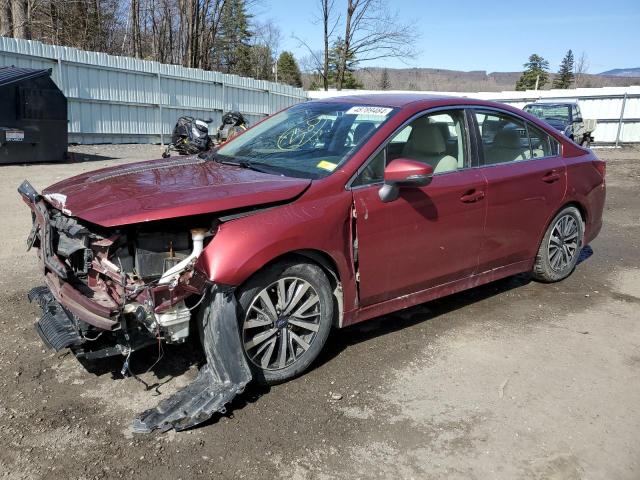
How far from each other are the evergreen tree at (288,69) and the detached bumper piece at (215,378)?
55.1 meters

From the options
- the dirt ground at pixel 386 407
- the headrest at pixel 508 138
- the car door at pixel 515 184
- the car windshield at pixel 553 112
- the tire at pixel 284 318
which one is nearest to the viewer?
the dirt ground at pixel 386 407

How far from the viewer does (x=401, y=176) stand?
344 cm

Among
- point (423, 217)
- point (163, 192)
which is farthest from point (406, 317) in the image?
point (163, 192)

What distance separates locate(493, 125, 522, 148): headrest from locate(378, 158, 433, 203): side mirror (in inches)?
51.5

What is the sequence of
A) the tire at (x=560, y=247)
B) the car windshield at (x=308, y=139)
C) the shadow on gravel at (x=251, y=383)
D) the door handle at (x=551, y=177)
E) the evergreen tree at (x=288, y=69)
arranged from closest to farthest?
the shadow on gravel at (x=251, y=383) → the car windshield at (x=308, y=139) → the door handle at (x=551, y=177) → the tire at (x=560, y=247) → the evergreen tree at (x=288, y=69)

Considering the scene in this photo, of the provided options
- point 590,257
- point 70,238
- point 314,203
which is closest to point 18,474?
point 70,238

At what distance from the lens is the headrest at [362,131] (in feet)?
12.2

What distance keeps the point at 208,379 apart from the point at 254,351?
315 mm

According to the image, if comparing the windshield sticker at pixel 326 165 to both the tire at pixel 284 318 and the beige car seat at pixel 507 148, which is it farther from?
the beige car seat at pixel 507 148

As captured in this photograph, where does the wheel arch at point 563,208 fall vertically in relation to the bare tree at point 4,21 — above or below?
below

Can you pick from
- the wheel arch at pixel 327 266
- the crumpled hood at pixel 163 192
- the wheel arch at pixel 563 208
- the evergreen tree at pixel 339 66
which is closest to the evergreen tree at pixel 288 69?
the evergreen tree at pixel 339 66

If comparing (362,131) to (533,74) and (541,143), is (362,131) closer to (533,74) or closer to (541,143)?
(541,143)

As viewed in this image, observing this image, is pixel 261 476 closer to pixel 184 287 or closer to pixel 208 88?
pixel 184 287

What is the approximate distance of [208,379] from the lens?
10.2 ft
